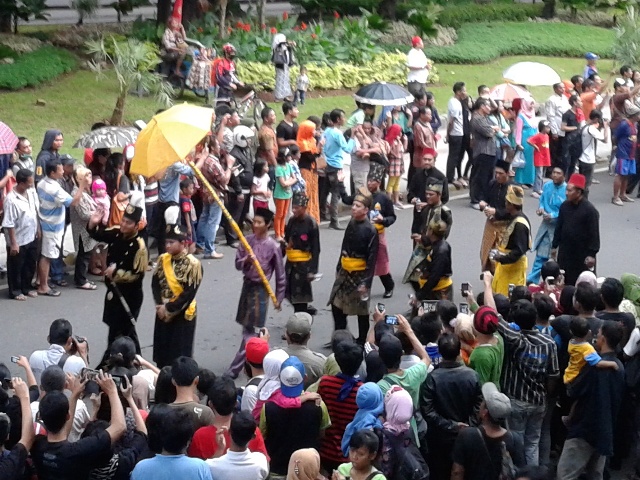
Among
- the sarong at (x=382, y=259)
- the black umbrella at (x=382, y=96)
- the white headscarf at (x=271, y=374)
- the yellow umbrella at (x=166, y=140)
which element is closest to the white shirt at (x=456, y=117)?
the black umbrella at (x=382, y=96)

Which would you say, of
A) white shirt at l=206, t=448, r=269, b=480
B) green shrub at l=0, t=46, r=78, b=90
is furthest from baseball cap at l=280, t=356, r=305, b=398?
green shrub at l=0, t=46, r=78, b=90

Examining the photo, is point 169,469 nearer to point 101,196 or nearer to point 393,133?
point 101,196

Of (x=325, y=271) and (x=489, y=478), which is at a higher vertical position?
(x=489, y=478)

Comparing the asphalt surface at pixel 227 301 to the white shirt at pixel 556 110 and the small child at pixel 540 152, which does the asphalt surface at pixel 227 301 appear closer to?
the small child at pixel 540 152

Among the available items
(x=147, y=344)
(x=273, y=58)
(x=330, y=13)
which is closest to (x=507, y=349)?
(x=147, y=344)

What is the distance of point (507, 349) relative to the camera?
8.94m

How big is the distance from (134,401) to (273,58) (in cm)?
1541

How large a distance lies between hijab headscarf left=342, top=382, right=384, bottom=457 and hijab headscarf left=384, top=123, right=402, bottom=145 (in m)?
9.78

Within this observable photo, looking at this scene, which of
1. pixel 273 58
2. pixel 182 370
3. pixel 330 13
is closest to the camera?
pixel 182 370

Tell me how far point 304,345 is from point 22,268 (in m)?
5.44

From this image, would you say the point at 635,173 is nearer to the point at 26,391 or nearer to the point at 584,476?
the point at 584,476

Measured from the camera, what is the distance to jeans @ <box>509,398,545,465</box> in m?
8.98


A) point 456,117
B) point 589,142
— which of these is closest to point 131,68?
point 456,117

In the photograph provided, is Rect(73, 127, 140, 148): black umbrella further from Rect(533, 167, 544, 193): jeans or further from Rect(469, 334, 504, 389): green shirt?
Rect(533, 167, 544, 193): jeans
